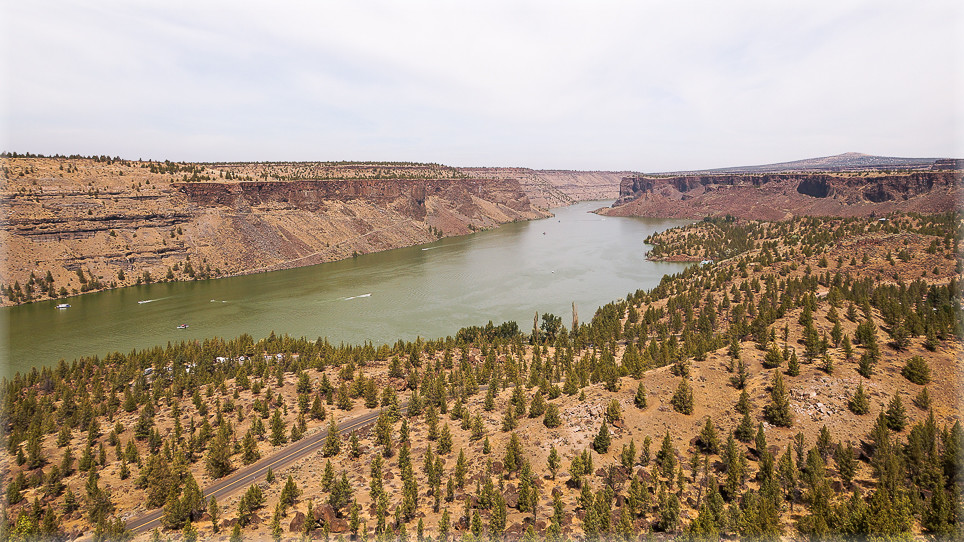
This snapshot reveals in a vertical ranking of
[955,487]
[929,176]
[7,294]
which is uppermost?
[929,176]

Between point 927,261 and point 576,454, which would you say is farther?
point 927,261

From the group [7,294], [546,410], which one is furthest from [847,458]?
[7,294]

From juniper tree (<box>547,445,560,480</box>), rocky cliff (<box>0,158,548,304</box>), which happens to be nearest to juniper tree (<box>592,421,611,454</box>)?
juniper tree (<box>547,445,560,480</box>)

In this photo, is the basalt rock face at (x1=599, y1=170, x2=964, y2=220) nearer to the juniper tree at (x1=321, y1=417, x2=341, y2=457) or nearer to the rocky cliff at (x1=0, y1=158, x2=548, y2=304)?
the rocky cliff at (x1=0, y1=158, x2=548, y2=304)

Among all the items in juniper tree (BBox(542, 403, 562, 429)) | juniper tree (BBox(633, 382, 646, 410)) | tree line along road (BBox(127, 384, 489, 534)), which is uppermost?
juniper tree (BBox(633, 382, 646, 410))

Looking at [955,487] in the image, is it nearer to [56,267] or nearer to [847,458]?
[847,458]

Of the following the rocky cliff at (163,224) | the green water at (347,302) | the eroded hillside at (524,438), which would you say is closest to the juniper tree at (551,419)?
the eroded hillside at (524,438)

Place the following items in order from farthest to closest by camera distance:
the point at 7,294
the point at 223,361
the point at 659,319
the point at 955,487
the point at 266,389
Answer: the point at 7,294 → the point at 659,319 → the point at 223,361 → the point at 266,389 → the point at 955,487

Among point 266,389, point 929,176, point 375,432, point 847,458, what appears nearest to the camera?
point 847,458
